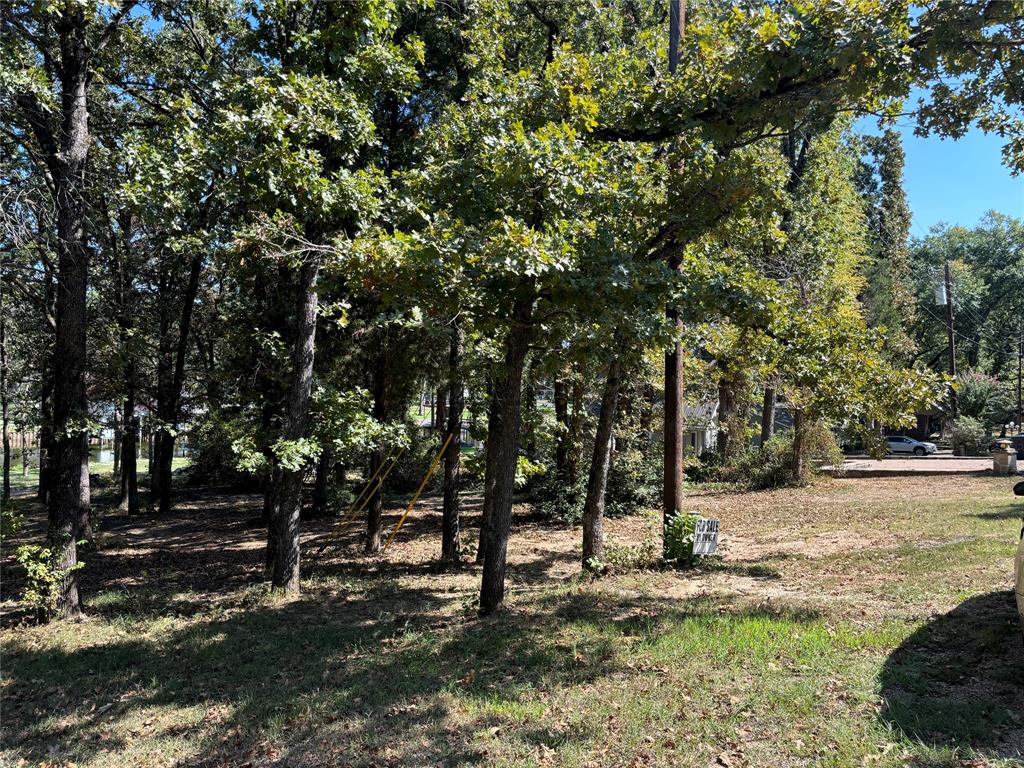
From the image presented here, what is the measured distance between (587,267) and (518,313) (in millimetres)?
1209

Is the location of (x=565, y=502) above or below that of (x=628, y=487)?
below

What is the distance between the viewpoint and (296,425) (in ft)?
35.1

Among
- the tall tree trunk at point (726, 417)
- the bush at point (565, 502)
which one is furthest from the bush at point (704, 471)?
the bush at point (565, 502)

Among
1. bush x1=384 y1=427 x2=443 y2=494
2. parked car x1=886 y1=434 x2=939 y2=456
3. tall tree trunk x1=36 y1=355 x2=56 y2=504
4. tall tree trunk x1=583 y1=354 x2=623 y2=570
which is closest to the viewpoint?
tall tree trunk x1=36 y1=355 x2=56 y2=504

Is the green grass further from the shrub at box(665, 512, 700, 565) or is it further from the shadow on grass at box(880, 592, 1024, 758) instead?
the shadow on grass at box(880, 592, 1024, 758)

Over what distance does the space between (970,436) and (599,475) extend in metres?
32.9

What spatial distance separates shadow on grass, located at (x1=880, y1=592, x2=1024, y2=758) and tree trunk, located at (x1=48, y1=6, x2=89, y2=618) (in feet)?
32.2

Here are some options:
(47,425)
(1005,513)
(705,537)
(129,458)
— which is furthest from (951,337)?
(47,425)

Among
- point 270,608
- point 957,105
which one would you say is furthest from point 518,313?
point 270,608

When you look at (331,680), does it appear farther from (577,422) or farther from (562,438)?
(562,438)

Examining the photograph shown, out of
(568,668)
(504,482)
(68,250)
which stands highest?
(68,250)

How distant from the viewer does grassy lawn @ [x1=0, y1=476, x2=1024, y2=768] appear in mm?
4414

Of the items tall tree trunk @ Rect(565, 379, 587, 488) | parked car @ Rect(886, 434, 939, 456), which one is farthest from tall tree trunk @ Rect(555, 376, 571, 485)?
parked car @ Rect(886, 434, 939, 456)

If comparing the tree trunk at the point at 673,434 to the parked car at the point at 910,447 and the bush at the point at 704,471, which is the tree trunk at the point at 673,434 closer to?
the bush at the point at 704,471
